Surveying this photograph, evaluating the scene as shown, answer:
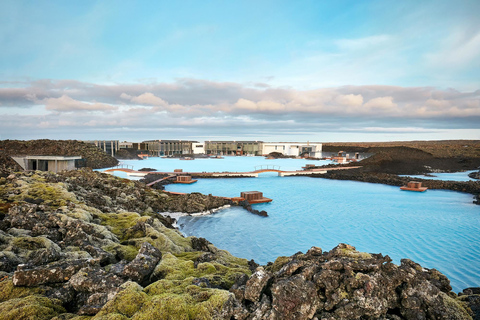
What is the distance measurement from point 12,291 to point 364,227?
14897mm

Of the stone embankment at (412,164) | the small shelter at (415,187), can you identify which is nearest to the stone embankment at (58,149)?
the small shelter at (415,187)

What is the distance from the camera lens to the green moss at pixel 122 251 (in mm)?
5547

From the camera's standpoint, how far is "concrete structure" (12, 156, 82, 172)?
77.9ft

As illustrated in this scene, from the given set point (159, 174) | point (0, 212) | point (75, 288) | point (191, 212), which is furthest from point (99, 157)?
point (75, 288)

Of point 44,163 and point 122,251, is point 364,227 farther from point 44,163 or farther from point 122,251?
point 44,163

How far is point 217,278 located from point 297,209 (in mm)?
14141

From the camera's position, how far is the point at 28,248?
5156 mm

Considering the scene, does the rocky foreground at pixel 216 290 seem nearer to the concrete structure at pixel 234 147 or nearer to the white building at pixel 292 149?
the white building at pixel 292 149

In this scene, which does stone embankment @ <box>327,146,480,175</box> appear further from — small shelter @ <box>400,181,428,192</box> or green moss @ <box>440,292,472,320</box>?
green moss @ <box>440,292,472,320</box>

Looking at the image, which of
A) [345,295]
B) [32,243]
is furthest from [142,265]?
[345,295]

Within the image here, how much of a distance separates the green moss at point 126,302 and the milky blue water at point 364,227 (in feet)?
22.7

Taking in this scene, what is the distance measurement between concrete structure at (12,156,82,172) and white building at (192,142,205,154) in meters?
50.5

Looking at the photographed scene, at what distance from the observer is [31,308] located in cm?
318

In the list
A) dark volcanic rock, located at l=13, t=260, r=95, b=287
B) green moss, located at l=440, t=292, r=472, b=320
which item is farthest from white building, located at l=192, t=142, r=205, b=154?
green moss, located at l=440, t=292, r=472, b=320
